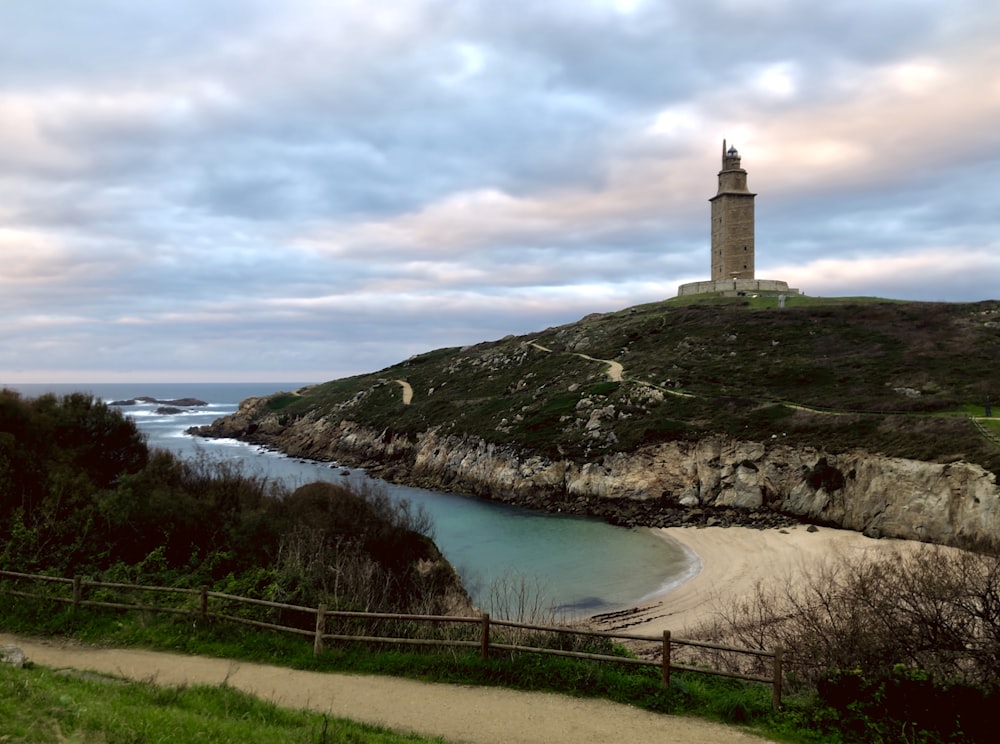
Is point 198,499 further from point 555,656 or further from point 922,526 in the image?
point 922,526

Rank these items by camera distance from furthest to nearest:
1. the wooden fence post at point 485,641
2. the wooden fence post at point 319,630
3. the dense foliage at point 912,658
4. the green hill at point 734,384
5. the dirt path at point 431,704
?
the green hill at point 734,384, the wooden fence post at point 319,630, the wooden fence post at point 485,641, the dirt path at point 431,704, the dense foliage at point 912,658

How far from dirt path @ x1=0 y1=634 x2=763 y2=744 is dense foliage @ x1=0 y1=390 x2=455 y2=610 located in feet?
8.95

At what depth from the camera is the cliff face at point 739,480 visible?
99.2 ft

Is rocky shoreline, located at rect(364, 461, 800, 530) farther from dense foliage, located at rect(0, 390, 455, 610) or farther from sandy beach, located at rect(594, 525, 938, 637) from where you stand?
dense foliage, located at rect(0, 390, 455, 610)

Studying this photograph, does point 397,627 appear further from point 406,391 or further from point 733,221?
point 733,221

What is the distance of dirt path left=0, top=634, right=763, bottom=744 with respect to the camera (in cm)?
942

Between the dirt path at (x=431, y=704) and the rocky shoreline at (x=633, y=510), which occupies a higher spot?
the dirt path at (x=431, y=704)

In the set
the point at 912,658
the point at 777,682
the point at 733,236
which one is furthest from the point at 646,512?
the point at 733,236

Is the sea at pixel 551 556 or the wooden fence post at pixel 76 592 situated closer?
the wooden fence post at pixel 76 592

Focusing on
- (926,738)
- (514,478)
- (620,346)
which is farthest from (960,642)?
(620,346)

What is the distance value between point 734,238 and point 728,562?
6551cm

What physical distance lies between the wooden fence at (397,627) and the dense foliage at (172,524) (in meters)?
1.11

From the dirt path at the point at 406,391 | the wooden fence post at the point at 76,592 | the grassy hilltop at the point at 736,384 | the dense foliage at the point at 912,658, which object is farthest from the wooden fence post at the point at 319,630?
the dirt path at the point at 406,391

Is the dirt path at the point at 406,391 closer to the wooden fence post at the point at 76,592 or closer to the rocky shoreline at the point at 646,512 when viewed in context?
the rocky shoreline at the point at 646,512
